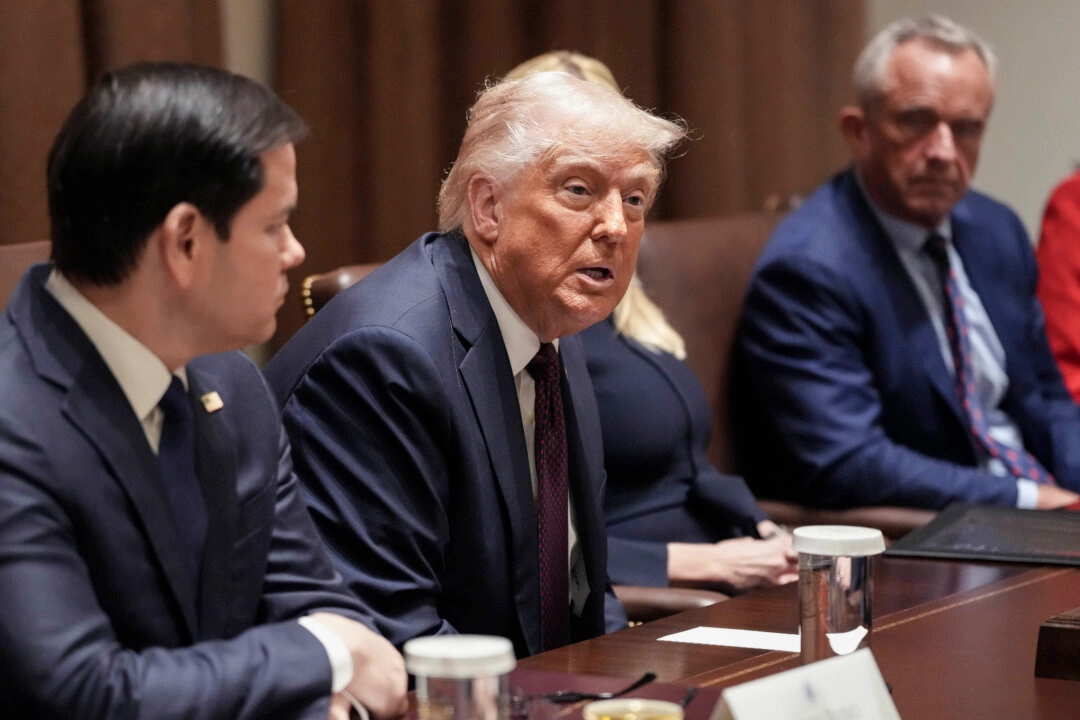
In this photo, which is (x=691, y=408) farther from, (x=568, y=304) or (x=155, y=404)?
(x=155, y=404)

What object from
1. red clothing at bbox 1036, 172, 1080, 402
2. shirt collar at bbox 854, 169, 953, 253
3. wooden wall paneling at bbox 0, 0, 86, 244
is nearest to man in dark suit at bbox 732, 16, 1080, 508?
shirt collar at bbox 854, 169, 953, 253

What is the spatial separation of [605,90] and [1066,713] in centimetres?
110

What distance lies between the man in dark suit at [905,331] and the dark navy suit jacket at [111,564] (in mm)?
1990

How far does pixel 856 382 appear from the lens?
3.40m

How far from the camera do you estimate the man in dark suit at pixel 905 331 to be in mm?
3342

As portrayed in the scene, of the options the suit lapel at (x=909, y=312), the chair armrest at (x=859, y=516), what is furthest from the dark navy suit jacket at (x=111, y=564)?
the suit lapel at (x=909, y=312)

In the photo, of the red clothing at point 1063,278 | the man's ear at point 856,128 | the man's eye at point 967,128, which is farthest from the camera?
the red clothing at point 1063,278

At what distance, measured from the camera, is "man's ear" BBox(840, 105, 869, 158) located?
369cm

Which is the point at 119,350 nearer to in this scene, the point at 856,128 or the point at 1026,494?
the point at 1026,494

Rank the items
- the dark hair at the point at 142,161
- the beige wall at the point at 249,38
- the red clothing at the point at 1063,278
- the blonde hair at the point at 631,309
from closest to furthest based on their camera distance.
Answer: the dark hair at the point at 142,161, the blonde hair at the point at 631,309, the beige wall at the point at 249,38, the red clothing at the point at 1063,278

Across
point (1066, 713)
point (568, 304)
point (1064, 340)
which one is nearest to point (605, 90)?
point (568, 304)

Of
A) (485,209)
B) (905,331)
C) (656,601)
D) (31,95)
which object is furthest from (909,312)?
(31,95)

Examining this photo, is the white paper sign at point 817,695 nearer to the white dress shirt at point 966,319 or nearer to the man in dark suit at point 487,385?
the man in dark suit at point 487,385

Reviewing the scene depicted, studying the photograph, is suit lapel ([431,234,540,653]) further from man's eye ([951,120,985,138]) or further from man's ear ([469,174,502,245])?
man's eye ([951,120,985,138])
